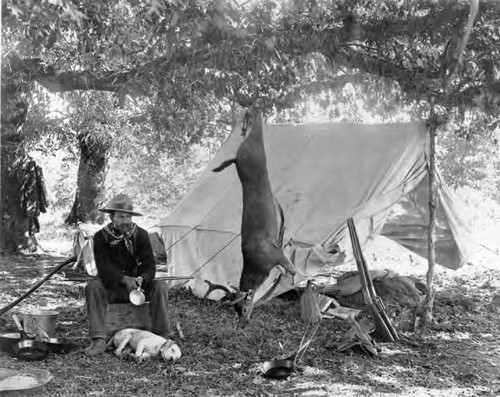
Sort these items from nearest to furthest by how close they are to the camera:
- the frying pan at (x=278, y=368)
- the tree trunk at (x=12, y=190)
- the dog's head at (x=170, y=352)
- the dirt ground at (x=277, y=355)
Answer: the dirt ground at (x=277, y=355), the frying pan at (x=278, y=368), the dog's head at (x=170, y=352), the tree trunk at (x=12, y=190)

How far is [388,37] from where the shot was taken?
18.9ft

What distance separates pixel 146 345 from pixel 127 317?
0.49m

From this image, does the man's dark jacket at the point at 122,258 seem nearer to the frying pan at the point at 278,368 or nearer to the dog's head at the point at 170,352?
the dog's head at the point at 170,352

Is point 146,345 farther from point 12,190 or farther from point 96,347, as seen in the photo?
point 12,190

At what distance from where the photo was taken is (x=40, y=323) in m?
4.92

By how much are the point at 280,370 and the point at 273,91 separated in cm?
310

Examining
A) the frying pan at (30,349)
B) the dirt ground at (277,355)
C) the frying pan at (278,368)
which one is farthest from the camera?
the frying pan at (30,349)

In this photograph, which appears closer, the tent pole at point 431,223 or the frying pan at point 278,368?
the frying pan at point 278,368

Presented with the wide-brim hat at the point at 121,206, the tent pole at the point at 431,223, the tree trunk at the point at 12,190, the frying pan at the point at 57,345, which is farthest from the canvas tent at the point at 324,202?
the tree trunk at the point at 12,190

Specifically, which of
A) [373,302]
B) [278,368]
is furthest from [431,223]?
[278,368]

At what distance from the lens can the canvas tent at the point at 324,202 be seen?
5.89 meters

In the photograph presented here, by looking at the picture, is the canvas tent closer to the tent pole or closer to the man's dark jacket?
the tent pole

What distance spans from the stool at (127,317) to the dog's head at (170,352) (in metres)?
0.43

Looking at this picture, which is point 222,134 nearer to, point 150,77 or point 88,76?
point 88,76
